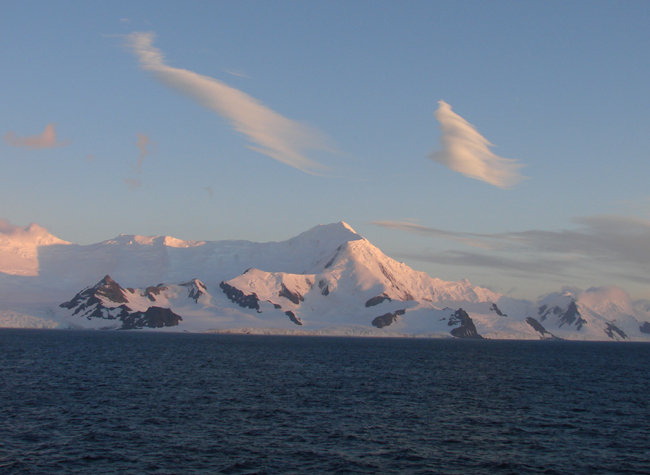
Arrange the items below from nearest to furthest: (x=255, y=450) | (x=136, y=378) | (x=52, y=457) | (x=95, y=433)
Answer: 1. (x=52, y=457)
2. (x=255, y=450)
3. (x=95, y=433)
4. (x=136, y=378)

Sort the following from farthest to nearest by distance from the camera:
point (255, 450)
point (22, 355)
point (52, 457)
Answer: point (22, 355), point (255, 450), point (52, 457)

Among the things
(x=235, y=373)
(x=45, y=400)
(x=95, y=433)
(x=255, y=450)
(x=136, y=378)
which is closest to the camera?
(x=255, y=450)

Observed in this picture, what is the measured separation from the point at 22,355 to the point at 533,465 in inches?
6094

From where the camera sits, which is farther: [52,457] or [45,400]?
[45,400]

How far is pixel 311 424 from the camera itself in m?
76.1

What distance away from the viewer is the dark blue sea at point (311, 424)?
192 feet

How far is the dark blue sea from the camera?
58438mm

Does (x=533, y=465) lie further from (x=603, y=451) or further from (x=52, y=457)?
(x=52, y=457)

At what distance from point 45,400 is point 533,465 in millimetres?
67669

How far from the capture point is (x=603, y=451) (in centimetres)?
6550

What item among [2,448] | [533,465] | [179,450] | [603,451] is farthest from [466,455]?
[2,448]

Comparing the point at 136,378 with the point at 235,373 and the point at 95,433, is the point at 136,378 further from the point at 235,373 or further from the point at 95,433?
the point at 95,433

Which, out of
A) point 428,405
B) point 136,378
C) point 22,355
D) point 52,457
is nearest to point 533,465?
point 428,405

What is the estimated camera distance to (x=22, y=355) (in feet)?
566
